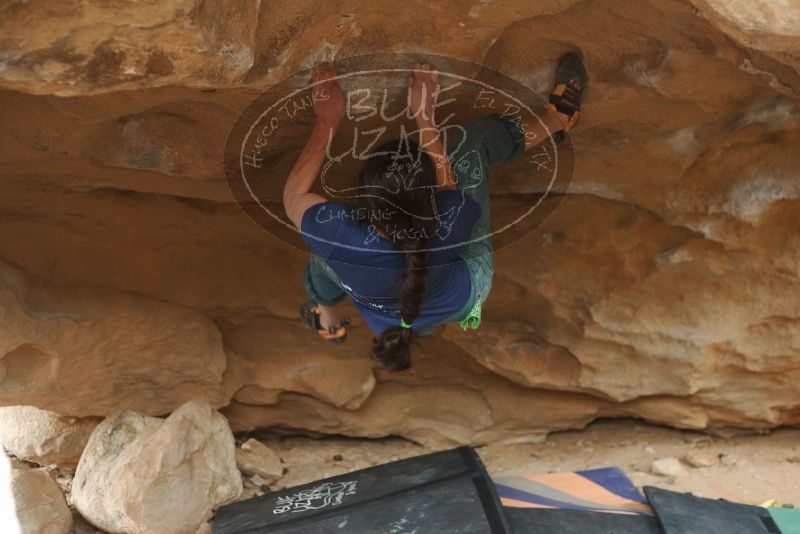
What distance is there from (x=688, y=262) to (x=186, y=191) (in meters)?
1.39

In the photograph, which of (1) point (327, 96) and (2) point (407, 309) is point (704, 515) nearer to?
(2) point (407, 309)

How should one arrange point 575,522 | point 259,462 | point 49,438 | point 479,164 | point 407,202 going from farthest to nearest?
1. point 259,462
2. point 49,438
3. point 575,522
4. point 479,164
5. point 407,202

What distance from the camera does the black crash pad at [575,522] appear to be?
2.29m

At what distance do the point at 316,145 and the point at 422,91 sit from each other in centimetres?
26

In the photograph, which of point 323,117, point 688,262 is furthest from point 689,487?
point 323,117

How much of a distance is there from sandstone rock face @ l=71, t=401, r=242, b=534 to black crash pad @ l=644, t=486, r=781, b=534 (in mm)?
1203

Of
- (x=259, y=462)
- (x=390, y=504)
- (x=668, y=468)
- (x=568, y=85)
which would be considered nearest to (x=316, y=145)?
(x=568, y=85)

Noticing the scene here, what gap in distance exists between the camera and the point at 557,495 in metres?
2.53

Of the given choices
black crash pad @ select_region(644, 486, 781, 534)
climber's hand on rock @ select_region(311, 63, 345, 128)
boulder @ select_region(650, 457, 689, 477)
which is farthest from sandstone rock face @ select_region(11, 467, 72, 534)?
boulder @ select_region(650, 457, 689, 477)

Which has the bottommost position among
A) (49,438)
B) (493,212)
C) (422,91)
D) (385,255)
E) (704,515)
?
(49,438)

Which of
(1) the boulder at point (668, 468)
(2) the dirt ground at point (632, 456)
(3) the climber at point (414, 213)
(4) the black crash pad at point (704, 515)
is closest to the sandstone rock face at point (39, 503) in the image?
(2) the dirt ground at point (632, 456)

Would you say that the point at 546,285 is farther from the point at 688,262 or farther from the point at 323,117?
the point at 323,117

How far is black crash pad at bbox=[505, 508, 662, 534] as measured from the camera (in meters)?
2.29

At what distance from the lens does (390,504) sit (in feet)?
7.79
